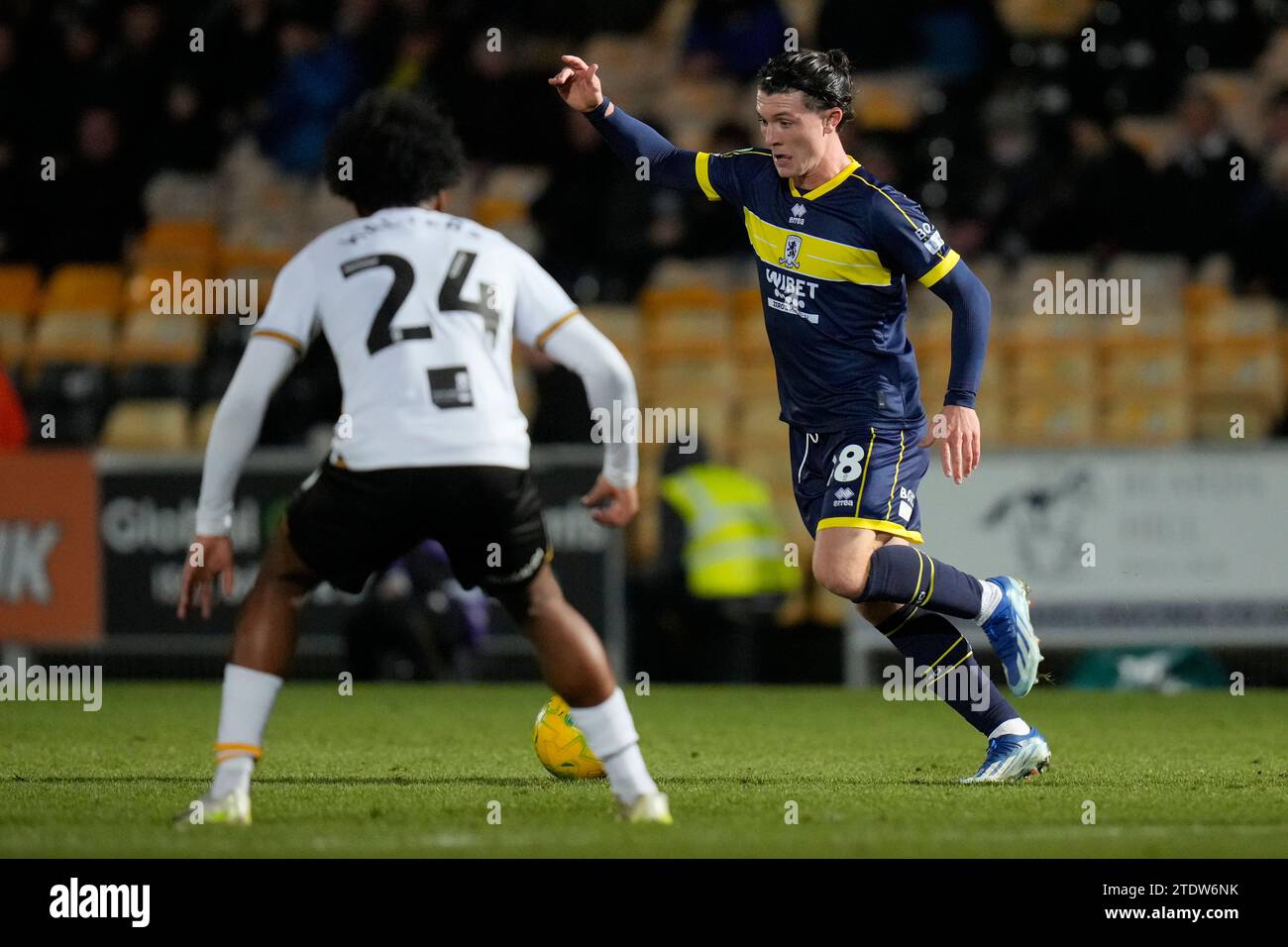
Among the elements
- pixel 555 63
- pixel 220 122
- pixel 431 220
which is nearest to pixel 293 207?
pixel 220 122

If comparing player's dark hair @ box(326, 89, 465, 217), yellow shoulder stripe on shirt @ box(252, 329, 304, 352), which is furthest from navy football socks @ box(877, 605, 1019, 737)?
yellow shoulder stripe on shirt @ box(252, 329, 304, 352)

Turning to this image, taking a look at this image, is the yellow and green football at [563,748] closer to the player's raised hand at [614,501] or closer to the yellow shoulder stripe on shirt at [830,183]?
the player's raised hand at [614,501]

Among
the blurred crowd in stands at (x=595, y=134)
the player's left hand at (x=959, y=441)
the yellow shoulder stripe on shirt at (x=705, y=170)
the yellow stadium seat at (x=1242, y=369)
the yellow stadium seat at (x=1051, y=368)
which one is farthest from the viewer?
the blurred crowd in stands at (x=595, y=134)

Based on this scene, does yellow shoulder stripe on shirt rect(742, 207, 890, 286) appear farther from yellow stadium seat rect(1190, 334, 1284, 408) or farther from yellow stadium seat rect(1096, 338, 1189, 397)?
yellow stadium seat rect(1190, 334, 1284, 408)

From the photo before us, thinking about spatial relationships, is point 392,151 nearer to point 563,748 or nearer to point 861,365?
point 861,365

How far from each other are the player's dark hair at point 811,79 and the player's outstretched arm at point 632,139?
532mm

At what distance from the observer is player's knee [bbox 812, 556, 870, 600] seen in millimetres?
6211

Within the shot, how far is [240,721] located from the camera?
16.7 ft

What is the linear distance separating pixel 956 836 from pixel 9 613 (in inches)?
275

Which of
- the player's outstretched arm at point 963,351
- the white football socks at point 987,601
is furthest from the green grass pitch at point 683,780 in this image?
the player's outstretched arm at point 963,351

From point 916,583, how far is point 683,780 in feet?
3.19

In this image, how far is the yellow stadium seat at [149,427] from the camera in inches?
469

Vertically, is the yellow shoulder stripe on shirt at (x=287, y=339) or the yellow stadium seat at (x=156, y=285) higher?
the yellow stadium seat at (x=156, y=285)

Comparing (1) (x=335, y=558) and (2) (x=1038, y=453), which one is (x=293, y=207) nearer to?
(2) (x=1038, y=453)
